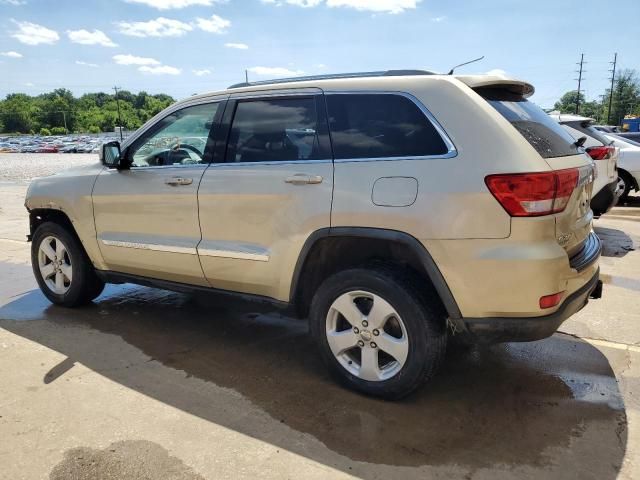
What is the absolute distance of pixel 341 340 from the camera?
3357 millimetres

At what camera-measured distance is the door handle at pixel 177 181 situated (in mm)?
3957

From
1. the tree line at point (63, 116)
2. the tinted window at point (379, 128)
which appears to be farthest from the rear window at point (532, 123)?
the tree line at point (63, 116)

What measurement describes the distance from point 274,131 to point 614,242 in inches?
233

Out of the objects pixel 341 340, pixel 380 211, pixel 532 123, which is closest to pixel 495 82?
pixel 532 123

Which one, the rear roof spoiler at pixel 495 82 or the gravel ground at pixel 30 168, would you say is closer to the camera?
the rear roof spoiler at pixel 495 82

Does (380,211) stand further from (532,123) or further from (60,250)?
(60,250)

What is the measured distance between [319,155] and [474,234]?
1086mm

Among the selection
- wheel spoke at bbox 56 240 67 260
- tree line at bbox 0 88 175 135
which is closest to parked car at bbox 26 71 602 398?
wheel spoke at bbox 56 240 67 260

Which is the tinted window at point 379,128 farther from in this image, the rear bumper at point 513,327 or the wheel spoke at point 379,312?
the rear bumper at point 513,327

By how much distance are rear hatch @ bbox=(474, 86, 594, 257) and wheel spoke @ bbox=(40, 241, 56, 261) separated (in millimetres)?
3904

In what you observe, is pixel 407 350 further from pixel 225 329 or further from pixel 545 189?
pixel 225 329

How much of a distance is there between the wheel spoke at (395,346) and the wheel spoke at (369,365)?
8cm

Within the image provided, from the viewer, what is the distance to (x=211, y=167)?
12.7 feet

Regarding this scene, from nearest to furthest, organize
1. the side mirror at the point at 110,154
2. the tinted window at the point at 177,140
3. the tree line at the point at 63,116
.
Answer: the tinted window at the point at 177,140
the side mirror at the point at 110,154
the tree line at the point at 63,116
